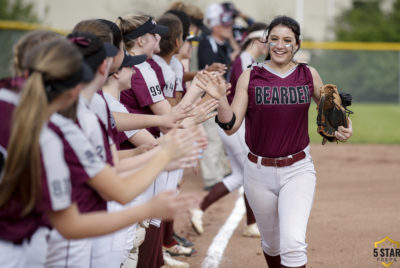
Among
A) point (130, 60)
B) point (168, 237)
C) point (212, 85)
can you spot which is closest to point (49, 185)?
point (130, 60)

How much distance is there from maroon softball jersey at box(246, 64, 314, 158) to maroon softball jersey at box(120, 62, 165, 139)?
75cm

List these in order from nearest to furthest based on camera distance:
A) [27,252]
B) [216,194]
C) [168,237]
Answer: [27,252]
[168,237]
[216,194]

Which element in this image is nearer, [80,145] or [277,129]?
[80,145]

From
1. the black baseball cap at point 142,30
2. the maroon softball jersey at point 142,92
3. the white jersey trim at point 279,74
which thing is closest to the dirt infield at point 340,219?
the maroon softball jersey at point 142,92

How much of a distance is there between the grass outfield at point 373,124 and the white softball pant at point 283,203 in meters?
11.4

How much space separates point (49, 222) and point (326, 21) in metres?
32.3

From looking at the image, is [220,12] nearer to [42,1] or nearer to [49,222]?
[49,222]

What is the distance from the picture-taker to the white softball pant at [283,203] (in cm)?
432

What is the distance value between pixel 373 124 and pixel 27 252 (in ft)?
58.3

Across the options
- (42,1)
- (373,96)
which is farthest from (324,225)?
(42,1)

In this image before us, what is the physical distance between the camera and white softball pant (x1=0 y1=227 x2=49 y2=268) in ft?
9.22

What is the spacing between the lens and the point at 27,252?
9.51 feet

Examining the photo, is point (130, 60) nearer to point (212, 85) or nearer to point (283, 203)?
point (212, 85)

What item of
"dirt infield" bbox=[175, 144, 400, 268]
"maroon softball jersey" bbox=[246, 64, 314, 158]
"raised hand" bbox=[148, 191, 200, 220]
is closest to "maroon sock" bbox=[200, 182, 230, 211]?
"dirt infield" bbox=[175, 144, 400, 268]
